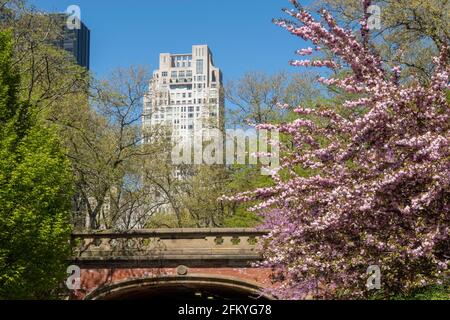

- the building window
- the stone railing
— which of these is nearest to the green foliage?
the stone railing

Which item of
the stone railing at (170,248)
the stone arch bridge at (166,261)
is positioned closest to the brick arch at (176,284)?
the stone arch bridge at (166,261)

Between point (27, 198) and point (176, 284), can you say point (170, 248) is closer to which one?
point (176, 284)

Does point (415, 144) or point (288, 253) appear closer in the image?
point (415, 144)

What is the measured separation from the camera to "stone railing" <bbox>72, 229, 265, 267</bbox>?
77.2 feet

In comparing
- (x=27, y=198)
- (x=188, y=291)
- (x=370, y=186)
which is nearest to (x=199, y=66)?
(x=188, y=291)

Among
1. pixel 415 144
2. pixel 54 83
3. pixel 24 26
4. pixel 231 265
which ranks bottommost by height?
pixel 231 265

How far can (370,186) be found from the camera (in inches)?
391

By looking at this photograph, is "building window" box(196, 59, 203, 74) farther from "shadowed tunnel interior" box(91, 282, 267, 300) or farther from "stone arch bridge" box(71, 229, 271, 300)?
"stone arch bridge" box(71, 229, 271, 300)

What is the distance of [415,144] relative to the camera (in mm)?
9648

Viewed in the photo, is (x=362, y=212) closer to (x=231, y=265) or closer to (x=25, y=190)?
(x=25, y=190)

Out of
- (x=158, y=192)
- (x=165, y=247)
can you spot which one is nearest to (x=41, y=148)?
Result: (x=165, y=247)

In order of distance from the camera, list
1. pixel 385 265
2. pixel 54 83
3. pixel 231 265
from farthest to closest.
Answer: pixel 54 83, pixel 231 265, pixel 385 265

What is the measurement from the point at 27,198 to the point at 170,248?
8019 millimetres

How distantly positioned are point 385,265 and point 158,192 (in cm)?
3119
